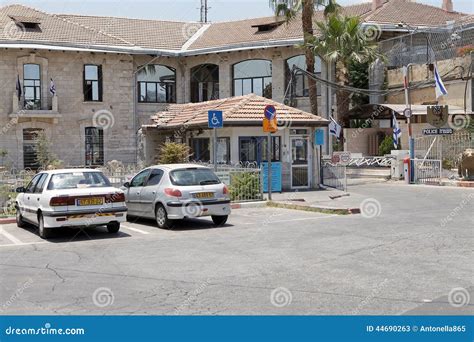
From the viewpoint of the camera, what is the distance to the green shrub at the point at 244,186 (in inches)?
792

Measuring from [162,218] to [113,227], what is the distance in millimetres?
1297

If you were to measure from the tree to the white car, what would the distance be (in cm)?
1839

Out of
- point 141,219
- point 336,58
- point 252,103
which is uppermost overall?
point 336,58

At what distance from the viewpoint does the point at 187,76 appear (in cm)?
3875

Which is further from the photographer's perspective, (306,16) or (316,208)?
(306,16)

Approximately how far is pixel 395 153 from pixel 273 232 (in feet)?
60.3

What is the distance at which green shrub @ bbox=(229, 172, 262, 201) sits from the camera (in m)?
20.1

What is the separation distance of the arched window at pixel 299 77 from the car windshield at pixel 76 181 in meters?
22.5

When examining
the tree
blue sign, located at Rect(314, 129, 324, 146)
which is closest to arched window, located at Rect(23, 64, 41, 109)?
the tree

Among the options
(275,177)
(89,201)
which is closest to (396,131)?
(275,177)

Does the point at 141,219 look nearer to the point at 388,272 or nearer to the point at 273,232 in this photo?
the point at 273,232

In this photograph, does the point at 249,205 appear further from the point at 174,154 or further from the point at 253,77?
the point at 253,77

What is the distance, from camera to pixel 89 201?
13.4 m

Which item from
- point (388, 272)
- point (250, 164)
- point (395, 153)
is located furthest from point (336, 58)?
point (388, 272)
